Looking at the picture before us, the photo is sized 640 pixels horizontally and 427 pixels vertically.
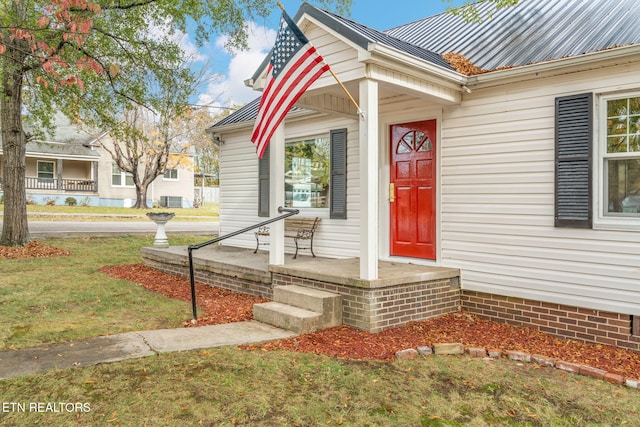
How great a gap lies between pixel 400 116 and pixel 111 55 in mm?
8205

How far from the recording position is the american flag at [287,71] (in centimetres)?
461

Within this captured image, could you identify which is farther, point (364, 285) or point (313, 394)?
point (364, 285)

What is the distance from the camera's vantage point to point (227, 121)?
964cm

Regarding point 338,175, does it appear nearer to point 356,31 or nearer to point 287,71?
point 287,71

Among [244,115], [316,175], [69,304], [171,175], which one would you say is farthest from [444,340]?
[171,175]

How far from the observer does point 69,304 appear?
596cm

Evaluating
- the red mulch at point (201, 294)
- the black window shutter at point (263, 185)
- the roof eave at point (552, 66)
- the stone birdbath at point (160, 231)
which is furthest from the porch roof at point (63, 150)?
the roof eave at point (552, 66)

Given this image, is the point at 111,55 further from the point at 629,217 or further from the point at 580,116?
the point at 629,217

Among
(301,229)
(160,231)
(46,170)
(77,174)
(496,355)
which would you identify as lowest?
(496,355)

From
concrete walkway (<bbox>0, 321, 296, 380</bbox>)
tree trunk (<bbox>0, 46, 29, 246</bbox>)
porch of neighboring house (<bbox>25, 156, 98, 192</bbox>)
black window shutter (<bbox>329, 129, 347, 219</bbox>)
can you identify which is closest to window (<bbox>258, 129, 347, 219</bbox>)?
black window shutter (<bbox>329, 129, 347, 219</bbox>)

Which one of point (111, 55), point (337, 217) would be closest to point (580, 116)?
point (337, 217)

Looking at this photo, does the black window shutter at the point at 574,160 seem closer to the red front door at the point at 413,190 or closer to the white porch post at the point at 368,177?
the red front door at the point at 413,190

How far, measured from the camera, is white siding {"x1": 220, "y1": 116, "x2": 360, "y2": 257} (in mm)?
7117

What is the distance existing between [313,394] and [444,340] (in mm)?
1905
